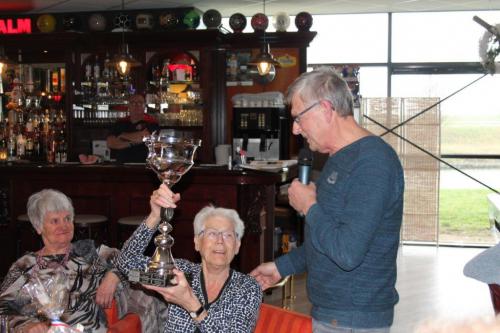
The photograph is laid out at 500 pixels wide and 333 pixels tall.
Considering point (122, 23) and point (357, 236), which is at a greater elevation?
point (122, 23)

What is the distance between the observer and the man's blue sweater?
1956mm

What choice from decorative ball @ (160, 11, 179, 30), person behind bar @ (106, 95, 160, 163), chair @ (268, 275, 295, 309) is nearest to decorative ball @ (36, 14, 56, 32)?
decorative ball @ (160, 11, 179, 30)

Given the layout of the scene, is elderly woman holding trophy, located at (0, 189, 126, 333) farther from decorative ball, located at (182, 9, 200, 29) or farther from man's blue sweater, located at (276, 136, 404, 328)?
decorative ball, located at (182, 9, 200, 29)

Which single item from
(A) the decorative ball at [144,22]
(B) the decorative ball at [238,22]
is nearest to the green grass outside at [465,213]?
(B) the decorative ball at [238,22]

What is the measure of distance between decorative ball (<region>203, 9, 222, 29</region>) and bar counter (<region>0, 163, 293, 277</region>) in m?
3.20

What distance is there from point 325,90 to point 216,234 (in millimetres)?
887

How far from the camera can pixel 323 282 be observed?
2121mm

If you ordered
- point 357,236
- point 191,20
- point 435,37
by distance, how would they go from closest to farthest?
point 357,236 < point 191,20 < point 435,37

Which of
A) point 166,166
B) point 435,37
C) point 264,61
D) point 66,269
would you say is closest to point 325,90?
point 166,166

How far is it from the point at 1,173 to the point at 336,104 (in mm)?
4412

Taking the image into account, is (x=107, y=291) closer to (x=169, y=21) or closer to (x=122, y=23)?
(x=169, y=21)

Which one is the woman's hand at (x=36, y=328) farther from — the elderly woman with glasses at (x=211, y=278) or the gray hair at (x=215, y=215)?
the gray hair at (x=215, y=215)

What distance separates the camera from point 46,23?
880 centimetres

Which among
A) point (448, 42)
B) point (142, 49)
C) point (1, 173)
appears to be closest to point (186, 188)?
point (1, 173)
